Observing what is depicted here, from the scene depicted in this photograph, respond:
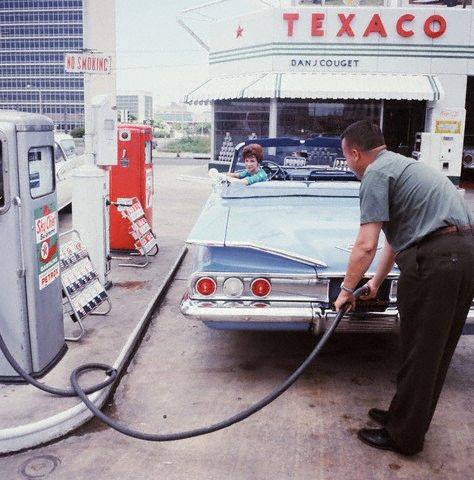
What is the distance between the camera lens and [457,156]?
17.6 metres

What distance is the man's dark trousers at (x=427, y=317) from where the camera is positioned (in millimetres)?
3117

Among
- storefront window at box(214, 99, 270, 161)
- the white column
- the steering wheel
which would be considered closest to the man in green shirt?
the steering wheel

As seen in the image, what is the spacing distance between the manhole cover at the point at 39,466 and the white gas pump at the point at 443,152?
15624 millimetres

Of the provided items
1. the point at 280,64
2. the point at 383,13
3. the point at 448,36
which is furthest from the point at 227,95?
the point at 448,36

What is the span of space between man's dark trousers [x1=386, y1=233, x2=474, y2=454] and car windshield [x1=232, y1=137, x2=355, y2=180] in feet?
11.5

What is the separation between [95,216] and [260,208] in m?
2.03

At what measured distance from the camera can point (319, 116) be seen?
20.1 m

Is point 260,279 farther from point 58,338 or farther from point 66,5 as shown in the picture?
point 66,5

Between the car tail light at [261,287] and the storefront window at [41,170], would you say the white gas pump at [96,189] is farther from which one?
the car tail light at [261,287]

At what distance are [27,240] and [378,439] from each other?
2.62m

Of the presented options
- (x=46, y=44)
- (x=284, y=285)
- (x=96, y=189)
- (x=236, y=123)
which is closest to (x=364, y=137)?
(x=284, y=285)

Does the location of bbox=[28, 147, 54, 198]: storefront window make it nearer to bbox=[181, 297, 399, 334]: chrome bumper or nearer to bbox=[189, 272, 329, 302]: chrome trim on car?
bbox=[189, 272, 329, 302]: chrome trim on car

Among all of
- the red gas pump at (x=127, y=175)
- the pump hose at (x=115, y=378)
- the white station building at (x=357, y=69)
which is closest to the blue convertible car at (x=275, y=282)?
the pump hose at (x=115, y=378)

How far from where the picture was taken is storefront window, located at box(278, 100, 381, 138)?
65.1ft
